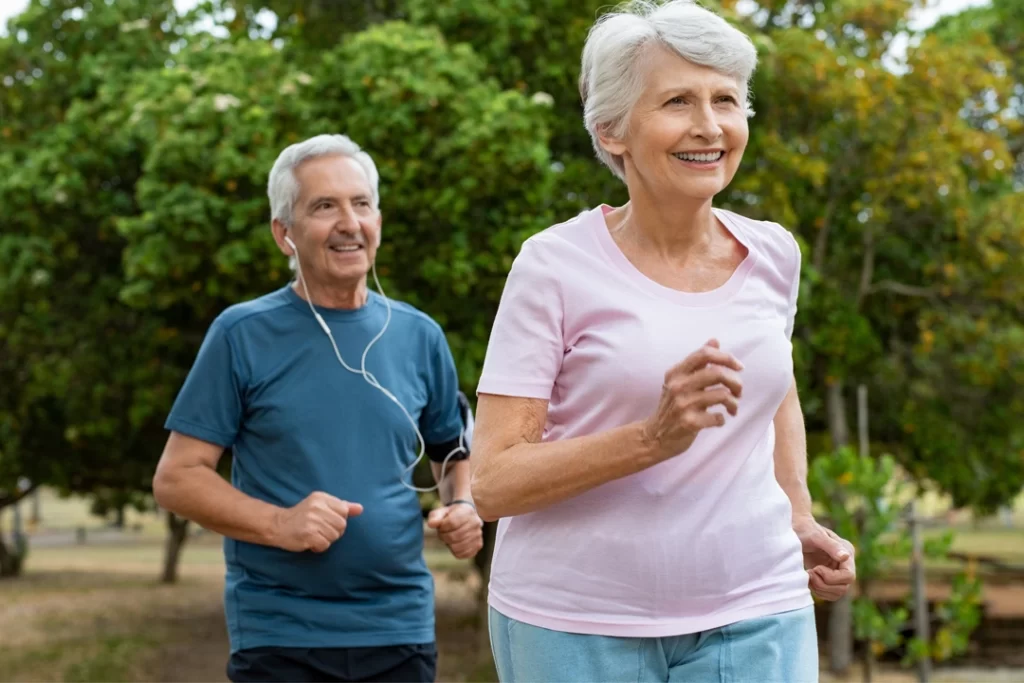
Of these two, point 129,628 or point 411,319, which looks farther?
point 129,628

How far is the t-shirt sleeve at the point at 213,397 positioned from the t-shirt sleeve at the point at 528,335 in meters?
1.47

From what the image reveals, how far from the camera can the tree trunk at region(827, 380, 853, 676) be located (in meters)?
16.6

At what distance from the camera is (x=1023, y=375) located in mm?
15914

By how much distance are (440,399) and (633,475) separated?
1.75 meters

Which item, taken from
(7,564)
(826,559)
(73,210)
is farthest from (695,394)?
(7,564)

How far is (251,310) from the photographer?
3596 millimetres

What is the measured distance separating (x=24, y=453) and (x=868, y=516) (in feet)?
35.8

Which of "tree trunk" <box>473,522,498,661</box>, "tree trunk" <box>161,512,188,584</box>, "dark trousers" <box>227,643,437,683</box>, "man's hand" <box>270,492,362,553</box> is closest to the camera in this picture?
"man's hand" <box>270,492,362,553</box>

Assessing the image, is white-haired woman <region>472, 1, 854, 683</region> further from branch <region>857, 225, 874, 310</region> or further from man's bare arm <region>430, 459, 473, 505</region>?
branch <region>857, 225, 874, 310</region>

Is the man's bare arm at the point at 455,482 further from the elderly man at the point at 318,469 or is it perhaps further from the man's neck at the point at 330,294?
the man's neck at the point at 330,294

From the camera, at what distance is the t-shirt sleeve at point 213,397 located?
11.4ft

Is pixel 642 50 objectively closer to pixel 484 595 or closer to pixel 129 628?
pixel 484 595

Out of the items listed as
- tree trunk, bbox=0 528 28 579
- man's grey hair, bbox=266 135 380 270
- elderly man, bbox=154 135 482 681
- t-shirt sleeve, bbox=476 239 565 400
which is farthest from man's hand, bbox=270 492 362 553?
tree trunk, bbox=0 528 28 579

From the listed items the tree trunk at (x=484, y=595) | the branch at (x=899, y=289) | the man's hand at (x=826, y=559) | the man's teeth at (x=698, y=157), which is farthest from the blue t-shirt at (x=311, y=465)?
the branch at (x=899, y=289)
